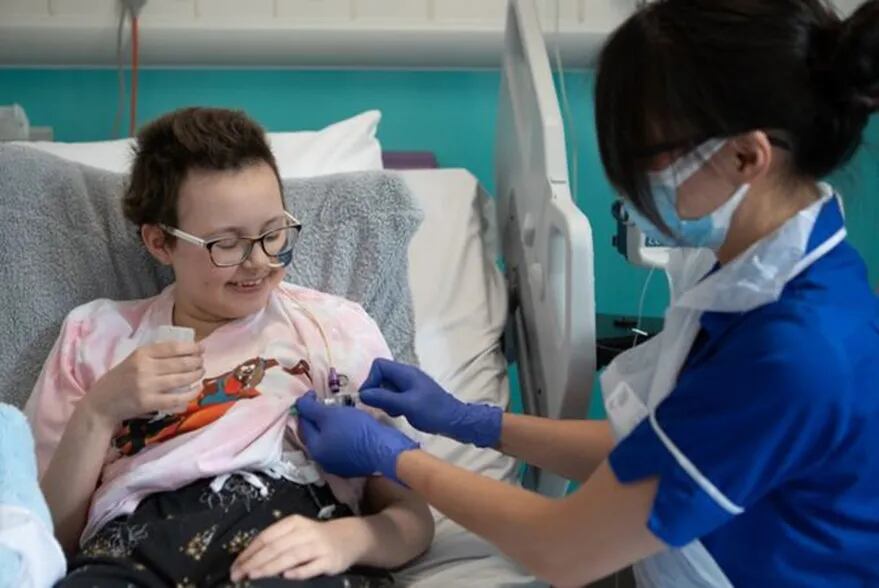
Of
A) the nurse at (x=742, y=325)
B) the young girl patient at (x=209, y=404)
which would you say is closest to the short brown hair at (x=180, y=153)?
the young girl patient at (x=209, y=404)

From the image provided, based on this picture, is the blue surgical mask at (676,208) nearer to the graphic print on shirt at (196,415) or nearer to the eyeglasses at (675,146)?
the eyeglasses at (675,146)

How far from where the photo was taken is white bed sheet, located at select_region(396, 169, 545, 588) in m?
1.79

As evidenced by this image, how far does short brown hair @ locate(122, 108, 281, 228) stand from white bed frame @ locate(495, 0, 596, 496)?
467 mm

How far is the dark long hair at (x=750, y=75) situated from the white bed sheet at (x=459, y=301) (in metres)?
0.78

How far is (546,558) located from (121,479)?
643 millimetres

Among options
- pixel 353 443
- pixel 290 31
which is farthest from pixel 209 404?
pixel 290 31


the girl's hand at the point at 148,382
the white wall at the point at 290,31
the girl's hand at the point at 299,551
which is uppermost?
the white wall at the point at 290,31

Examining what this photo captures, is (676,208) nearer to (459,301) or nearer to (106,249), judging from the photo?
(459,301)

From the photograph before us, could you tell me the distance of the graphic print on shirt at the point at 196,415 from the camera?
4.91 feet

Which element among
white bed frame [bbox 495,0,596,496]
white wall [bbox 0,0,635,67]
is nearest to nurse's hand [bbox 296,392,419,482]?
white bed frame [bbox 495,0,596,496]

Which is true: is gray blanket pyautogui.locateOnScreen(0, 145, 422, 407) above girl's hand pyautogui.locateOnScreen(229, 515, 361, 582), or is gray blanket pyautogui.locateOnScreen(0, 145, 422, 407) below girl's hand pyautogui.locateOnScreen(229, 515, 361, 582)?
above

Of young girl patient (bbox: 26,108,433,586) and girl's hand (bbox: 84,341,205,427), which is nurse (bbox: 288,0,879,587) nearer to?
young girl patient (bbox: 26,108,433,586)

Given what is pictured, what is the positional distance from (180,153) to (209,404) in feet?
1.30

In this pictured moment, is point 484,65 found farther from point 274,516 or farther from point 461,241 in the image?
point 274,516
